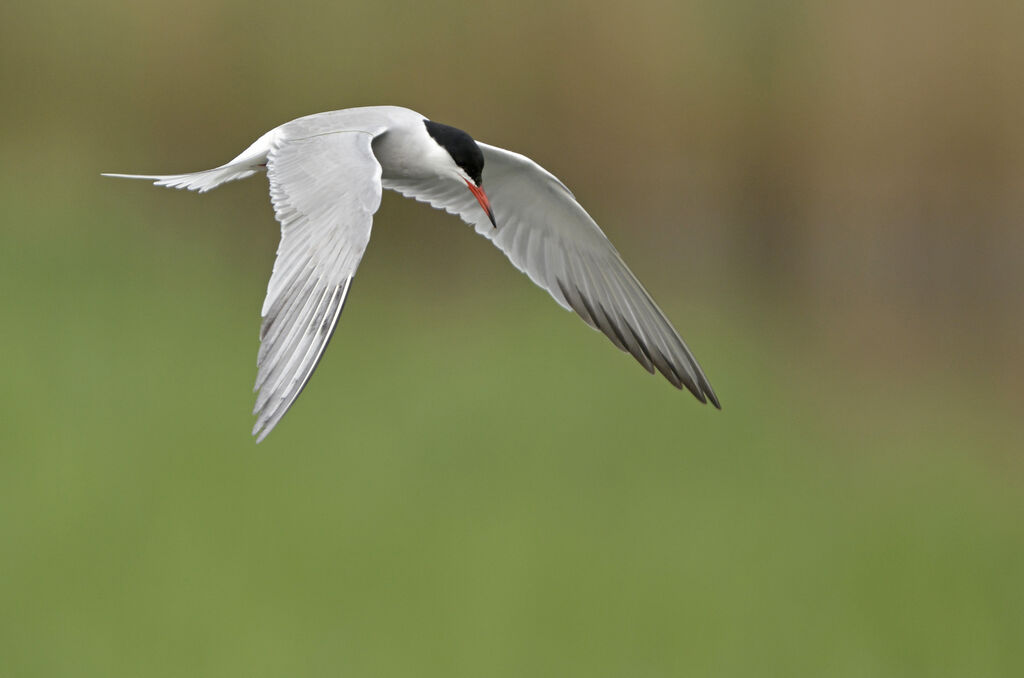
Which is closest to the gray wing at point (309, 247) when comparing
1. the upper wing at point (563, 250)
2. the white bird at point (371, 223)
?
the white bird at point (371, 223)

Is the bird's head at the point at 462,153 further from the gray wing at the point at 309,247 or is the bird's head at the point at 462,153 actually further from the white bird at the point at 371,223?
the gray wing at the point at 309,247

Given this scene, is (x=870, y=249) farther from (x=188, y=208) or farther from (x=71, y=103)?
(x=71, y=103)

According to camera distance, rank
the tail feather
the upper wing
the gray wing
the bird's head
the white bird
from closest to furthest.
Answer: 1. the gray wing
2. the white bird
3. the tail feather
4. the bird's head
5. the upper wing

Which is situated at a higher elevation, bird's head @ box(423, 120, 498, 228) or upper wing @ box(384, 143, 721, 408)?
bird's head @ box(423, 120, 498, 228)

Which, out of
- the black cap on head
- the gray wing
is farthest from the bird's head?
the gray wing

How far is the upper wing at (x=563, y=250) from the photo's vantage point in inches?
149

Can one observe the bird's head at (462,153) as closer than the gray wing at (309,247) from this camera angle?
No

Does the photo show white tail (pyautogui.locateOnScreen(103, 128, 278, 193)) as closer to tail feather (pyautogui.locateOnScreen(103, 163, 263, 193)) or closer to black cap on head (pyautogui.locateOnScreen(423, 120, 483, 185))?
tail feather (pyautogui.locateOnScreen(103, 163, 263, 193))

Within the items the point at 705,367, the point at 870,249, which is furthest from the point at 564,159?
the point at 870,249

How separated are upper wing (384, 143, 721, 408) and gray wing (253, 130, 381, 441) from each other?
734 mm

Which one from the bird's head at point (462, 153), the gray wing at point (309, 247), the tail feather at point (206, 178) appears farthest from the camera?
the bird's head at point (462, 153)

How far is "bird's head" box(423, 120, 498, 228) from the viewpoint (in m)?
3.41

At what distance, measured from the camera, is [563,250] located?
3.97 metres

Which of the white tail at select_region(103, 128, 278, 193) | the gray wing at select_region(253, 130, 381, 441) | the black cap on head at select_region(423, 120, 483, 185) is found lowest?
the gray wing at select_region(253, 130, 381, 441)
